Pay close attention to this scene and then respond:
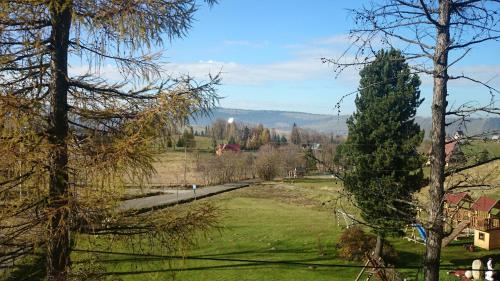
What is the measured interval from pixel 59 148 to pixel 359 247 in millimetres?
17166

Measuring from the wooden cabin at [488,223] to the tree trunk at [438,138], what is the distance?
60.0 ft

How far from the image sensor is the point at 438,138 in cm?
534

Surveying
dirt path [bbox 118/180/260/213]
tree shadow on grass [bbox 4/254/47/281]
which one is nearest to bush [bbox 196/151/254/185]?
dirt path [bbox 118/180/260/213]

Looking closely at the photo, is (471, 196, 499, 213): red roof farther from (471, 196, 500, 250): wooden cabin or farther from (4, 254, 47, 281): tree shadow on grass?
(4, 254, 47, 281): tree shadow on grass

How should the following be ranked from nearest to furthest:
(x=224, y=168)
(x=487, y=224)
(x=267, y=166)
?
1. (x=487, y=224)
2. (x=224, y=168)
3. (x=267, y=166)

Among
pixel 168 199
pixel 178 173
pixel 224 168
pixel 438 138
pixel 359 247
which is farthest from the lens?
pixel 224 168

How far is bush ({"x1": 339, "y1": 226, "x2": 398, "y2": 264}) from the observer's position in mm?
20516

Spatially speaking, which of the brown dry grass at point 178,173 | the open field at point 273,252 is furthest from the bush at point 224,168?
the open field at point 273,252

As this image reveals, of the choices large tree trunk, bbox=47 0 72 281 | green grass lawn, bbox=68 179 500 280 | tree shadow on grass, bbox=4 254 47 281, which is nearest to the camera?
large tree trunk, bbox=47 0 72 281

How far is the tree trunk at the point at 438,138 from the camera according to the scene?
529 cm

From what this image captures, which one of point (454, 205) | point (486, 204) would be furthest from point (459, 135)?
point (486, 204)

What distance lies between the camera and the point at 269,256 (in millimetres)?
21562

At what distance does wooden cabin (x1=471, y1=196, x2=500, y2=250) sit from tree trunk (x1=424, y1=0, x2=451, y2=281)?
1828cm

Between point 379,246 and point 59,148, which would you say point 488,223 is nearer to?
point 379,246
